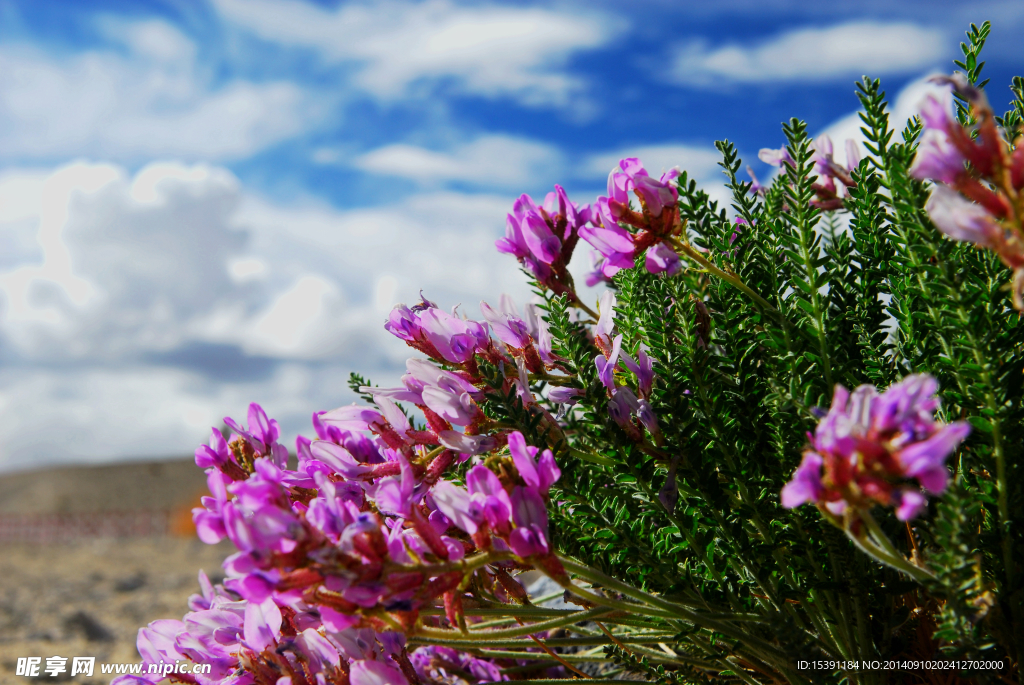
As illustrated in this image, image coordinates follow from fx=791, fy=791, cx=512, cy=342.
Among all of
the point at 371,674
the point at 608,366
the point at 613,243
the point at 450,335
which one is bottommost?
the point at 371,674

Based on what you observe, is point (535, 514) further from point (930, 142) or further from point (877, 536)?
point (930, 142)

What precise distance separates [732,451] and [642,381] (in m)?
0.18

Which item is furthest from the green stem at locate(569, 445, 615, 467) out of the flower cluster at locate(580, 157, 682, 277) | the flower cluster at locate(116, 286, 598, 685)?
the flower cluster at locate(580, 157, 682, 277)

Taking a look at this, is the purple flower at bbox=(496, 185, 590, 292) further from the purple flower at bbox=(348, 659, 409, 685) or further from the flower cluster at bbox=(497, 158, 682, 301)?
the purple flower at bbox=(348, 659, 409, 685)

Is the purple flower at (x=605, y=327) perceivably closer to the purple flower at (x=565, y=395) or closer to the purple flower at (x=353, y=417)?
the purple flower at (x=565, y=395)

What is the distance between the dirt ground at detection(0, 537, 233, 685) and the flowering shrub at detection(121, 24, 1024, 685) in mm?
2354

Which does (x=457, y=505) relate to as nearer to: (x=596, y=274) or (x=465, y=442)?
(x=465, y=442)

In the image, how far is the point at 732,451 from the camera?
1.28 metres

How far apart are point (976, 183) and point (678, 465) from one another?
58cm

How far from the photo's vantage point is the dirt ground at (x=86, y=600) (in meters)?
3.67

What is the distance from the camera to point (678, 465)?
49.5 inches

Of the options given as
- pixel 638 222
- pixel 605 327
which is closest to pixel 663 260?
pixel 638 222

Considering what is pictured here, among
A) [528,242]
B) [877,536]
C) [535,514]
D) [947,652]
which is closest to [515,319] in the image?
[528,242]

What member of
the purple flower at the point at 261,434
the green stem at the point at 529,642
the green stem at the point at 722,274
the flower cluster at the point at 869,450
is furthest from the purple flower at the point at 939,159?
the purple flower at the point at 261,434
